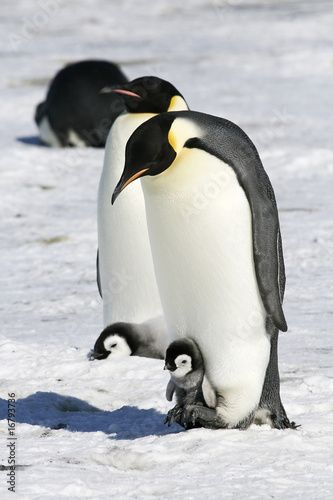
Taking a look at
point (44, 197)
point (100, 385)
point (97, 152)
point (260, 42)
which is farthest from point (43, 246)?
point (260, 42)

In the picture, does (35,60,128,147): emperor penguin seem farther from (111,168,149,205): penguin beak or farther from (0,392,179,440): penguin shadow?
(111,168,149,205): penguin beak

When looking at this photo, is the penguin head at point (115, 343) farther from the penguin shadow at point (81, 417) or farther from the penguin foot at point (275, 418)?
the penguin foot at point (275, 418)

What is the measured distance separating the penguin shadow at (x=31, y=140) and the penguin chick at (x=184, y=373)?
6.66m

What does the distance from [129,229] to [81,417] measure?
3.43ft

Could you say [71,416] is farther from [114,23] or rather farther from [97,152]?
[114,23]

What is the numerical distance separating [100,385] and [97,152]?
18.1 ft

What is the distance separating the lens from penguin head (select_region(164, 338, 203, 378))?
2801mm

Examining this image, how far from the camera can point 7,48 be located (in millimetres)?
15734

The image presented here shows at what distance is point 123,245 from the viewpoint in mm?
3965

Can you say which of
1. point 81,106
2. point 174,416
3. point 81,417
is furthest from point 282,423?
point 81,106

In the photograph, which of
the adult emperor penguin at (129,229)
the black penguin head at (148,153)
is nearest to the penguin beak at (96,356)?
the adult emperor penguin at (129,229)

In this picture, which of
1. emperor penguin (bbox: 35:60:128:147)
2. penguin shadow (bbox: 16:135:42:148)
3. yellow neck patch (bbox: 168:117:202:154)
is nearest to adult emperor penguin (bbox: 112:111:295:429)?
yellow neck patch (bbox: 168:117:202:154)

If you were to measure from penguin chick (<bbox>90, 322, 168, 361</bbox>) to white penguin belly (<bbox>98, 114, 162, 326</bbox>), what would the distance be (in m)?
0.08

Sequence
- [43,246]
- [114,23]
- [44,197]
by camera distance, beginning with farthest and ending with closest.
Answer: [114,23] → [44,197] → [43,246]
